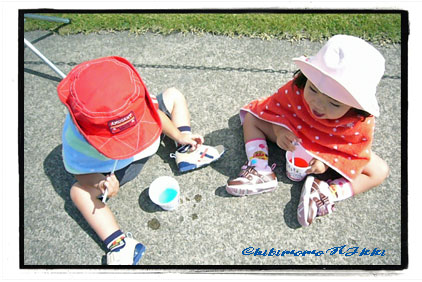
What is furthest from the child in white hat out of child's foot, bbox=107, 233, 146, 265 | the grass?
the grass

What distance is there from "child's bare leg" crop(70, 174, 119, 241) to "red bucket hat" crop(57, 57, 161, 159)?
0.58m

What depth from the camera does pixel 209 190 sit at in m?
2.14

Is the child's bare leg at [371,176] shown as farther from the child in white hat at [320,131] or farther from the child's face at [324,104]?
the child's face at [324,104]

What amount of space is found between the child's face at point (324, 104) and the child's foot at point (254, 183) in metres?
0.55

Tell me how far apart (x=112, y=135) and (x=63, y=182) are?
0.93m

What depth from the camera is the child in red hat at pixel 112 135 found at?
4.52 feet

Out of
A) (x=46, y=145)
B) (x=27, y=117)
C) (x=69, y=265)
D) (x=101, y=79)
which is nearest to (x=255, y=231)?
(x=69, y=265)

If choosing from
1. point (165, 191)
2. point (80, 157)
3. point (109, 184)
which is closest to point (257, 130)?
point (165, 191)

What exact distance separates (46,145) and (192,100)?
1.11 m

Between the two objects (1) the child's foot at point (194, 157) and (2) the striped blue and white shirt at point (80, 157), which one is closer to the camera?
(2) the striped blue and white shirt at point (80, 157)

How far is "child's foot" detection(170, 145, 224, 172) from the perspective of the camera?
211cm

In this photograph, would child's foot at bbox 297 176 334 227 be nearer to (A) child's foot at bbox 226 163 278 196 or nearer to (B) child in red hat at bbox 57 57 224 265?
(A) child's foot at bbox 226 163 278 196

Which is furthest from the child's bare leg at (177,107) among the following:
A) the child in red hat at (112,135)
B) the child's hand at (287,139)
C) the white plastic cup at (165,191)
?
the child's hand at (287,139)

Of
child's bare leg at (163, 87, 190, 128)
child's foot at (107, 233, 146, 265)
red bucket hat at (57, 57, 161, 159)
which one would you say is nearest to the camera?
red bucket hat at (57, 57, 161, 159)
